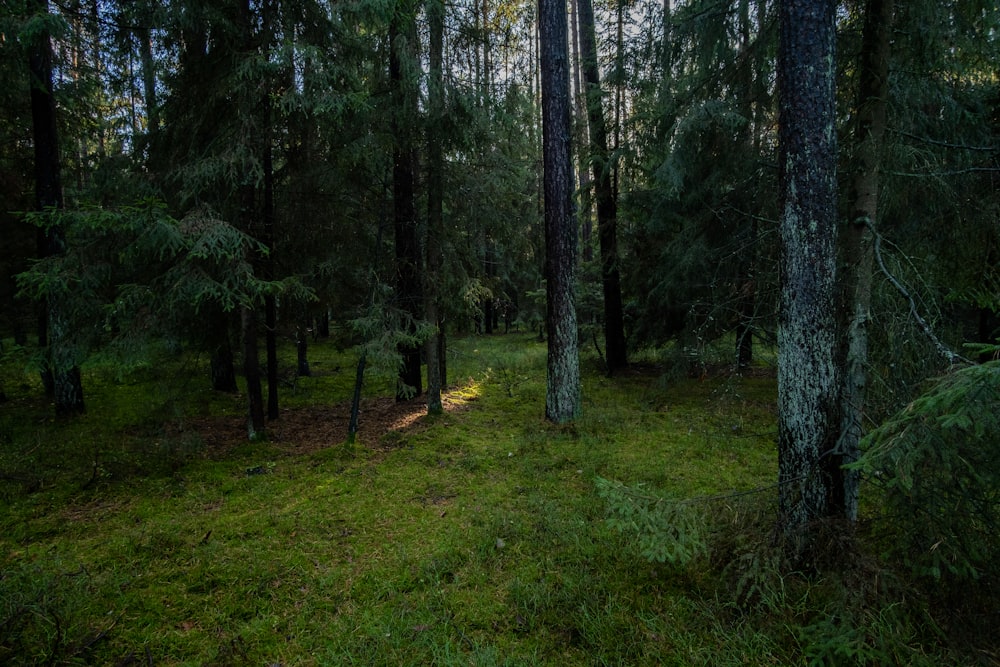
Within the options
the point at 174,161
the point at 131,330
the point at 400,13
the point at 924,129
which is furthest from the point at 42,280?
the point at 924,129

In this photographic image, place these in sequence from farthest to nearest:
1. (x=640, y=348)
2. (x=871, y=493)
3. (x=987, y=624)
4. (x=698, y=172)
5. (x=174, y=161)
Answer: (x=640, y=348), (x=698, y=172), (x=174, y=161), (x=871, y=493), (x=987, y=624)

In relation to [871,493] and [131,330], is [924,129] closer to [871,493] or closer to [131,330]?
[871,493]

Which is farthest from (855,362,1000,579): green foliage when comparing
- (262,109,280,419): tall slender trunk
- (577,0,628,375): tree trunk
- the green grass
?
(577,0,628,375): tree trunk

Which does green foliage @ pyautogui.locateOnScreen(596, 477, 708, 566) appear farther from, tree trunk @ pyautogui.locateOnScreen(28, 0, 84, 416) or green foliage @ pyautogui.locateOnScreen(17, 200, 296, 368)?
tree trunk @ pyautogui.locateOnScreen(28, 0, 84, 416)

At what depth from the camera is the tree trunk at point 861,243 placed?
10.5ft

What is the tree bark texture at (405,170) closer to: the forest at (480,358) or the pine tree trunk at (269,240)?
the forest at (480,358)

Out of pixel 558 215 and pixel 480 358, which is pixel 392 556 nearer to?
pixel 558 215

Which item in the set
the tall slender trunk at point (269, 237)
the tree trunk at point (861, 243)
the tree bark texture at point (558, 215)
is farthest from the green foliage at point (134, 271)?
the tree trunk at point (861, 243)

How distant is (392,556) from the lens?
395cm

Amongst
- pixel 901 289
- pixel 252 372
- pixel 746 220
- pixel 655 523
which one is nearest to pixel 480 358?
pixel 252 372

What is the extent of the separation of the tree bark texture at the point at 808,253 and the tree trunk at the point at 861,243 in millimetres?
132

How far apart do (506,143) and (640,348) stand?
6.08 meters

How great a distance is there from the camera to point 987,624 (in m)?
2.49

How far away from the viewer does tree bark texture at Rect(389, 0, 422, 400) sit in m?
6.95
